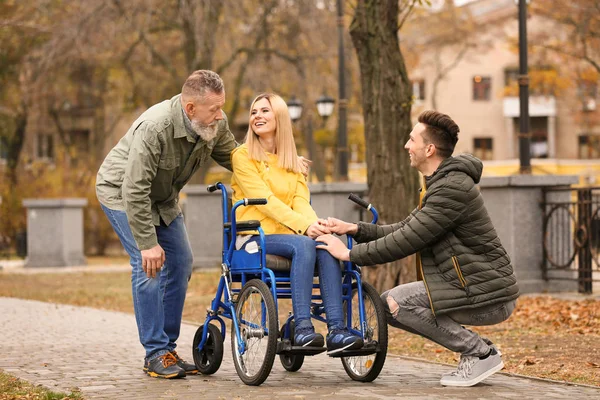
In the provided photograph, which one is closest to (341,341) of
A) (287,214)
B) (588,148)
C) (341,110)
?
(287,214)

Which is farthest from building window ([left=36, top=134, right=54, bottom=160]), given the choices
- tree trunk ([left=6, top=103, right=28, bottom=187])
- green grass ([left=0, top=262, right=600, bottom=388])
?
green grass ([left=0, top=262, right=600, bottom=388])

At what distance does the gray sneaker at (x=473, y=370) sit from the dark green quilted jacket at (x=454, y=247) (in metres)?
0.36

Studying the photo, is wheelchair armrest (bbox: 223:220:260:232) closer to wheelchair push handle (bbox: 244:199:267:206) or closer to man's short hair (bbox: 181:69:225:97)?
wheelchair push handle (bbox: 244:199:267:206)

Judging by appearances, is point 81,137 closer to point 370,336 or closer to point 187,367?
point 187,367

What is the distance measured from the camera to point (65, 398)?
627 centimetres

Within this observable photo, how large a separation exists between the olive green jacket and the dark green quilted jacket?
4.35ft

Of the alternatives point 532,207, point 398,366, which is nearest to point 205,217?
point 532,207

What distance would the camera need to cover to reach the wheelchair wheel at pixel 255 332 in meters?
6.62

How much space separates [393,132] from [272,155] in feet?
16.6

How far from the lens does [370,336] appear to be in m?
6.86

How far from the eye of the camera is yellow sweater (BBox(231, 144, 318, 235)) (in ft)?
23.3

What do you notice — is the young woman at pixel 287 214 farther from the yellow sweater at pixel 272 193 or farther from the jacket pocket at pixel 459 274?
the jacket pocket at pixel 459 274

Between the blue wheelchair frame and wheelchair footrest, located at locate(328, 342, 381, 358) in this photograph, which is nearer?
wheelchair footrest, located at locate(328, 342, 381, 358)

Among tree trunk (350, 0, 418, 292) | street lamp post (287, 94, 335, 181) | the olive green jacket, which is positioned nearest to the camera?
the olive green jacket
